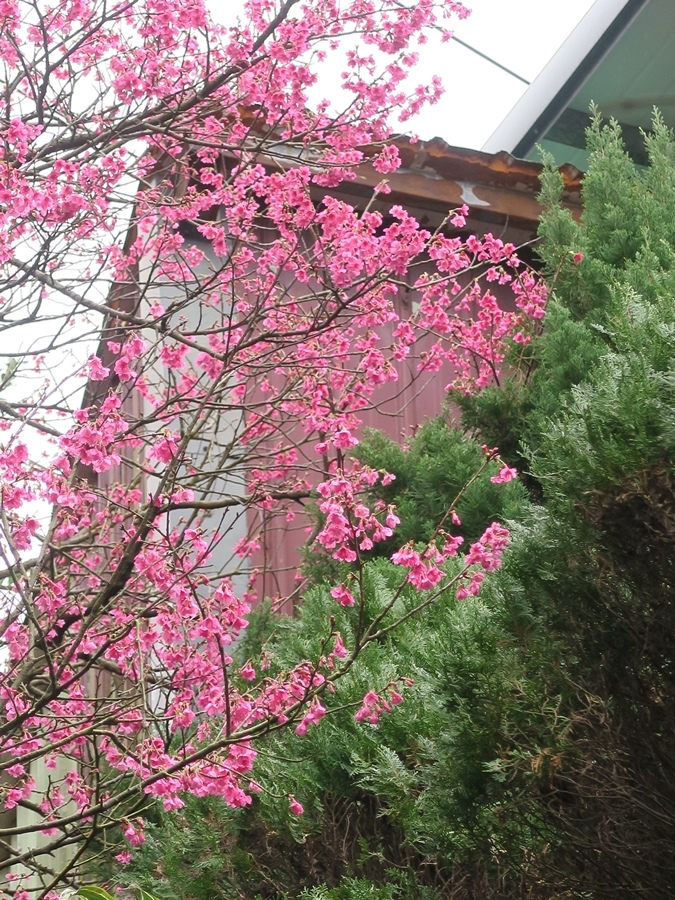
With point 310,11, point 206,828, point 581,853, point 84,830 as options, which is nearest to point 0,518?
point 84,830

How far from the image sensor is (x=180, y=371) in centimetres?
769

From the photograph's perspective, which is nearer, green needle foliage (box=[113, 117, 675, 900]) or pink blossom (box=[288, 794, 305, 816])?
green needle foliage (box=[113, 117, 675, 900])

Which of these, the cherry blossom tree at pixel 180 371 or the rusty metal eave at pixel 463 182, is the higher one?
the rusty metal eave at pixel 463 182

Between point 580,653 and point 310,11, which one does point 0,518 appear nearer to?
point 580,653

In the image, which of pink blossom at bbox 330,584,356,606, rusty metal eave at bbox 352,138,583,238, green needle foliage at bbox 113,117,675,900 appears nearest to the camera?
green needle foliage at bbox 113,117,675,900

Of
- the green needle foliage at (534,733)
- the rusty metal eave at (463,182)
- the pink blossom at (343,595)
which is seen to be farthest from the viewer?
the rusty metal eave at (463,182)

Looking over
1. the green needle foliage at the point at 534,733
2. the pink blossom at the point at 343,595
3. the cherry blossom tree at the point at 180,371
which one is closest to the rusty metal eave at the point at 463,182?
the cherry blossom tree at the point at 180,371

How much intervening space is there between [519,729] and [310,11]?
→ 15.1 feet

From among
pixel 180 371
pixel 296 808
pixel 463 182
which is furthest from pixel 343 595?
pixel 463 182

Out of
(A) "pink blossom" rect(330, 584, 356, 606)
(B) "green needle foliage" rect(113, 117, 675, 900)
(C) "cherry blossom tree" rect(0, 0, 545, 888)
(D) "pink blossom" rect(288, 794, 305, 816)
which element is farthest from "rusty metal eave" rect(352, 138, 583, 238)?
(D) "pink blossom" rect(288, 794, 305, 816)

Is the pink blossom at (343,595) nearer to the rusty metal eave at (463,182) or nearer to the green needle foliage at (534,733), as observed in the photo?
the green needle foliage at (534,733)

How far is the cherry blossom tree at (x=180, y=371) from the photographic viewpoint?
3920 mm

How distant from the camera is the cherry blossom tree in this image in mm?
3920

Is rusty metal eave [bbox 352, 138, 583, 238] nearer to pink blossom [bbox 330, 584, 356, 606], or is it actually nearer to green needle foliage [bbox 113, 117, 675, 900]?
green needle foliage [bbox 113, 117, 675, 900]
